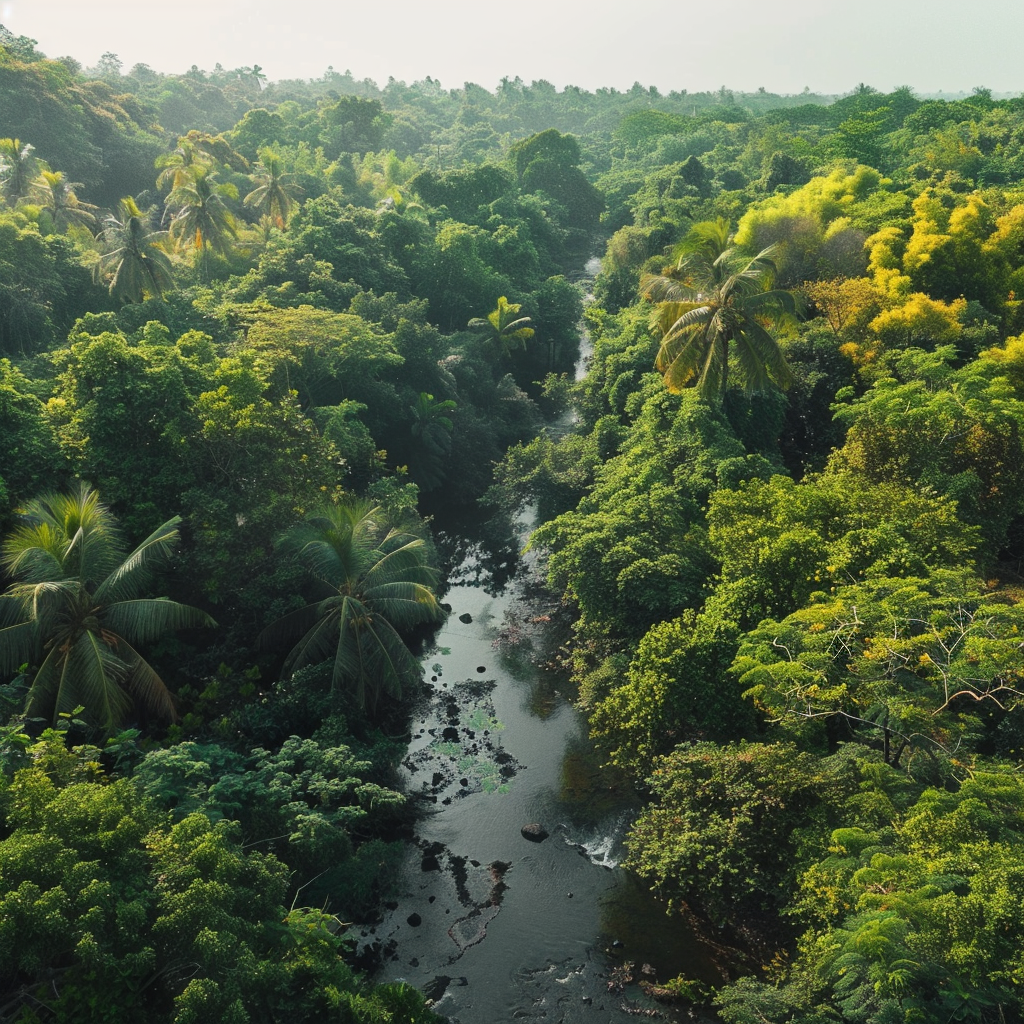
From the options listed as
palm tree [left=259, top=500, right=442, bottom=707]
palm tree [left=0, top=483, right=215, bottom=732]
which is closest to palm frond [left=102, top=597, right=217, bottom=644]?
palm tree [left=0, top=483, right=215, bottom=732]

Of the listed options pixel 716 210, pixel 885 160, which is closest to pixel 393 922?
pixel 716 210

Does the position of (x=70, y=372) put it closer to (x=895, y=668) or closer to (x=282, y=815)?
(x=282, y=815)

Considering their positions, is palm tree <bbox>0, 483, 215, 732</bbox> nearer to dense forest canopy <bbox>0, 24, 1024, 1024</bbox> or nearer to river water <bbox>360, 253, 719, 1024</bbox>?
dense forest canopy <bbox>0, 24, 1024, 1024</bbox>

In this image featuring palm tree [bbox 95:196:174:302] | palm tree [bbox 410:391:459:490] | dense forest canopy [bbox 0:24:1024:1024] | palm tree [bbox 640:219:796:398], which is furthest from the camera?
palm tree [bbox 410:391:459:490]

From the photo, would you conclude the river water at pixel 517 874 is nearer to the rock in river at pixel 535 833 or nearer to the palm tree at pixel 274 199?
the rock in river at pixel 535 833

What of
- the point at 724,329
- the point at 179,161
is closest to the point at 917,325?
the point at 724,329

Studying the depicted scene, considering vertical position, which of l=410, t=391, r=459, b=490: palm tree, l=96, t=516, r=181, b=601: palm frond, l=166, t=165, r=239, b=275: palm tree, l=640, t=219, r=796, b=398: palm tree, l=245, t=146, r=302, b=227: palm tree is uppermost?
l=245, t=146, r=302, b=227: palm tree

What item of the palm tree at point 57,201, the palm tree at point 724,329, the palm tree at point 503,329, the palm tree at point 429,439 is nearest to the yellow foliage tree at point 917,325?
the palm tree at point 724,329

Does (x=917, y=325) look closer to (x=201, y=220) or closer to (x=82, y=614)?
→ (x=82, y=614)
